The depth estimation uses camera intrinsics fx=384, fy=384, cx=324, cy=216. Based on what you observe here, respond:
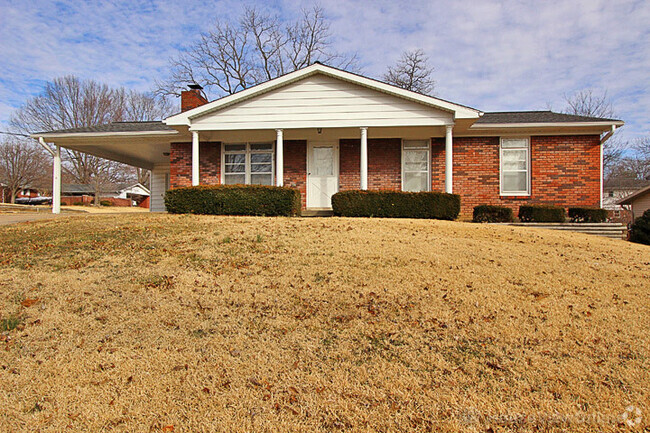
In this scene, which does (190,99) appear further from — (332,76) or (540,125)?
(540,125)

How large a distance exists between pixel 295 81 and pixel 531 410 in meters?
11.9

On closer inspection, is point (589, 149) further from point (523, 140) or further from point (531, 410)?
point (531, 410)

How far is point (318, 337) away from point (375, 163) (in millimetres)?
11077

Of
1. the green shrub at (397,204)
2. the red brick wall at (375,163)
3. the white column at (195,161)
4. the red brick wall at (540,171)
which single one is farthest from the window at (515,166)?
the white column at (195,161)

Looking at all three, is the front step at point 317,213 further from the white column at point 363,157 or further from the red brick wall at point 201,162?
the red brick wall at point 201,162

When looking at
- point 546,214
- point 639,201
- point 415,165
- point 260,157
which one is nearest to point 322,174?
point 260,157

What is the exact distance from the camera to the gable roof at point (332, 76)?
1182cm

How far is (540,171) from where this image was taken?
13344 millimetres

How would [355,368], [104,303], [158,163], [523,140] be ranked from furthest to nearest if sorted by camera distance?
[158,163] < [523,140] < [104,303] < [355,368]

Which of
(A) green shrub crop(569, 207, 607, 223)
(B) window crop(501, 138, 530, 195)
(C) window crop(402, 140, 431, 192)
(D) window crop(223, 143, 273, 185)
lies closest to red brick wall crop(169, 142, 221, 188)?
(D) window crop(223, 143, 273, 185)

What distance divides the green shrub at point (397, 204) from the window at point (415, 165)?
2866 mm

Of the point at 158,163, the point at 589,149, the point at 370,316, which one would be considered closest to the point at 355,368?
the point at 370,316

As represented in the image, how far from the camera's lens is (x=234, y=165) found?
48.7 feet

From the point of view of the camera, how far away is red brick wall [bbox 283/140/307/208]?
1418 cm
